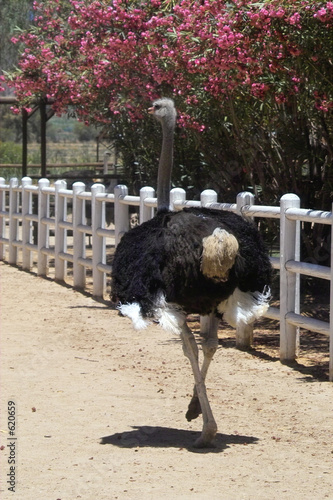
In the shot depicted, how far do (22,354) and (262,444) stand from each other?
10.4ft

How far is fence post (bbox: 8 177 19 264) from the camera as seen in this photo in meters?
14.5

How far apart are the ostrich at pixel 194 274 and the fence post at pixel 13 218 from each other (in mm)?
8918

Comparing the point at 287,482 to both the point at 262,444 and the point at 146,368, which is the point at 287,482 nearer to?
the point at 262,444

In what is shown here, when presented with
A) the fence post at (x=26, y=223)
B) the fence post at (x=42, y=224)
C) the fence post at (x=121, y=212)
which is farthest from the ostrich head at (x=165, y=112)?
the fence post at (x=26, y=223)

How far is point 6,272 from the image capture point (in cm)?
1398

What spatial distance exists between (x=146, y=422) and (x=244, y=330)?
7.69 ft

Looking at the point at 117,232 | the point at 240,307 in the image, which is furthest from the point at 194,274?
Answer: the point at 117,232

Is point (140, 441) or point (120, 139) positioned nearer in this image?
point (140, 441)

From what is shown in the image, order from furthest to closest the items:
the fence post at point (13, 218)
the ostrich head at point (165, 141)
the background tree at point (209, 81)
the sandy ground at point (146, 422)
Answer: the fence post at point (13, 218) < the background tree at point (209, 81) < the ostrich head at point (165, 141) < the sandy ground at point (146, 422)

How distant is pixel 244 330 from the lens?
830cm

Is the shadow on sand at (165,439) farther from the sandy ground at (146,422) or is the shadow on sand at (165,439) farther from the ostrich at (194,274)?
the ostrich at (194,274)

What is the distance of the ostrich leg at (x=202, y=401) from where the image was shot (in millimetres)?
5480

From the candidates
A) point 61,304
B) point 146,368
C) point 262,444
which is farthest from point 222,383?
point 61,304

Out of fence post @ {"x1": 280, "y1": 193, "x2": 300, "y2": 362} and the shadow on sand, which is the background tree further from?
the shadow on sand
